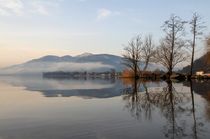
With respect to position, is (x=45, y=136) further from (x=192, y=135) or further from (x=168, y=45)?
(x=168, y=45)

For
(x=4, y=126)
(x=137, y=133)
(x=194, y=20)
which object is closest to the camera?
(x=137, y=133)

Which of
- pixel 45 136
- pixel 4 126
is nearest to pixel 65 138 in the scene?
pixel 45 136

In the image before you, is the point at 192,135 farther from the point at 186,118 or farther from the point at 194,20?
the point at 194,20

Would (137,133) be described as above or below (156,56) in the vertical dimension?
below

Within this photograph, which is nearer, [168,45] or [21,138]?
[21,138]

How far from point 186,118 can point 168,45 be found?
54.2 metres

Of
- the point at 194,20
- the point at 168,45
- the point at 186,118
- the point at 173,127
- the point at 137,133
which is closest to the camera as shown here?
the point at 137,133

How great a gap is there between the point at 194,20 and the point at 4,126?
5403 cm

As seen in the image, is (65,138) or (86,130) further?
(86,130)

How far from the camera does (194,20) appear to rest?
62.1 meters

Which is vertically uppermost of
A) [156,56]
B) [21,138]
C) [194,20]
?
[194,20]

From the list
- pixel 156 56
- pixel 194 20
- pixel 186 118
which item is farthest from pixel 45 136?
pixel 156 56

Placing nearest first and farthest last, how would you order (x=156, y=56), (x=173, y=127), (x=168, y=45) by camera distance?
1. (x=173, y=127)
2. (x=168, y=45)
3. (x=156, y=56)

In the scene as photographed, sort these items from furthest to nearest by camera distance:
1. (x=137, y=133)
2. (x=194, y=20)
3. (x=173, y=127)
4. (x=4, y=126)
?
(x=194, y=20) < (x=4, y=126) < (x=173, y=127) < (x=137, y=133)
